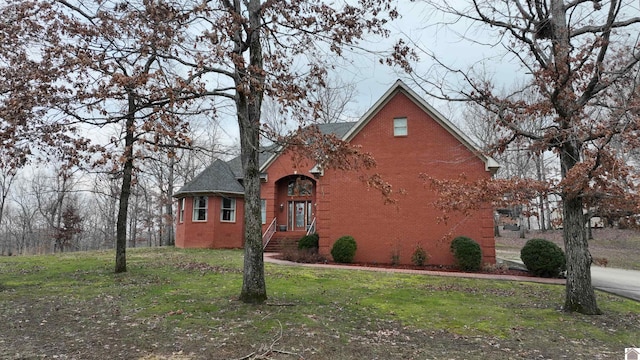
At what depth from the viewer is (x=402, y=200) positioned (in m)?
16.3

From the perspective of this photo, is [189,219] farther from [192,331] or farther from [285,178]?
[192,331]

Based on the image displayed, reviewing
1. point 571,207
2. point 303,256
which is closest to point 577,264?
point 571,207

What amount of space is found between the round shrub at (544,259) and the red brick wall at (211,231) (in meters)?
15.2

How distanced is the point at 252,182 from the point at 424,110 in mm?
11212

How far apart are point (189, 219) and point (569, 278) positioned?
19156 millimetres

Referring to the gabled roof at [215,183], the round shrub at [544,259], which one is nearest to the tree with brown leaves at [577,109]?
the round shrub at [544,259]

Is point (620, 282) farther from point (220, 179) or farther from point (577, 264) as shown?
point (220, 179)

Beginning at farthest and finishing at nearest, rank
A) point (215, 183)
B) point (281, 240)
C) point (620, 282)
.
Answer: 1. point (215, 183)
2. point (281, 240)
3. point (620, 282)

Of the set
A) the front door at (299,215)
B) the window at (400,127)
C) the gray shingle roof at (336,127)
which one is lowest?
the front door at (299,215)

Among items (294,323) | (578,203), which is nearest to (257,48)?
(294,323)

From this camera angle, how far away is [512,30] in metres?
8.12

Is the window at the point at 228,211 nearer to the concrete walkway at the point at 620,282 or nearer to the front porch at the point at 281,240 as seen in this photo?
the front porch at the point at 281,240

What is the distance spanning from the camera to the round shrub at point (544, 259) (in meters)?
13.0

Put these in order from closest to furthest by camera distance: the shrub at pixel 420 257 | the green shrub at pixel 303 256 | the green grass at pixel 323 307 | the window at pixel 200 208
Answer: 1. the green grass at pixel 323 307
2. the shrub at pixel 420 257
3. the green shrub at pixel 303 256
4. the window at pixel 200 208
